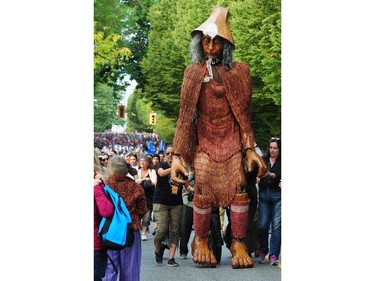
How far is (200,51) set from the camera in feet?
31.1

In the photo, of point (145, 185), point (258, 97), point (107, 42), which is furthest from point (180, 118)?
point (145, 185)

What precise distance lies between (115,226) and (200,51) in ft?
6.10

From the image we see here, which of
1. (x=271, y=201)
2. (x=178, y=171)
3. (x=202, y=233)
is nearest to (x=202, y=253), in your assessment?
(x=202, y=233)

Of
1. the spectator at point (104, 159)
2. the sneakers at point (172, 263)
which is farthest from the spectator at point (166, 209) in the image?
the spectator at point (104, 159)

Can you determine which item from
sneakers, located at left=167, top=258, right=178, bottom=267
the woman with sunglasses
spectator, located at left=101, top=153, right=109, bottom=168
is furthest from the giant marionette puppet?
spectator, located at left=101, top=153, right=109, bottom=168

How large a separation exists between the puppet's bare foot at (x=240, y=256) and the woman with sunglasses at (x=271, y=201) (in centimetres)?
108

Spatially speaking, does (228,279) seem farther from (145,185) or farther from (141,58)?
(145,185)

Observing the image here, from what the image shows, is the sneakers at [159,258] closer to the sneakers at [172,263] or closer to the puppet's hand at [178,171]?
the sneakers at [172,263]

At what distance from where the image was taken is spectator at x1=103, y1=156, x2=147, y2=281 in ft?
30.8

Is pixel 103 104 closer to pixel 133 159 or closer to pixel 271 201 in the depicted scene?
pixel 271 201

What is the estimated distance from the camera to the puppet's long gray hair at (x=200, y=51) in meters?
9.41
